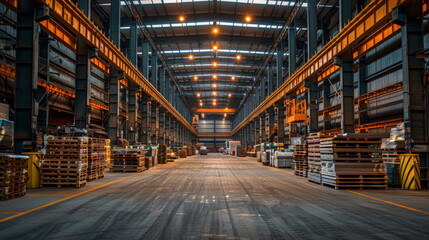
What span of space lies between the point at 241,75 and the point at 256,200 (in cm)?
3981

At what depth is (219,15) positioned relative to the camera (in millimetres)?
28078

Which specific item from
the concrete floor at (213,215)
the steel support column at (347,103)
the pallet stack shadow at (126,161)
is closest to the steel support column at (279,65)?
the steel support column at (347,103)

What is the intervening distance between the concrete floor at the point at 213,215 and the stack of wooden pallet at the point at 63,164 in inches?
44.6

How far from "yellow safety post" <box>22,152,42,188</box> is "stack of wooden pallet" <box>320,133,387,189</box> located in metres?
9.66

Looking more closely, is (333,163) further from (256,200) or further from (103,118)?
(103,118)

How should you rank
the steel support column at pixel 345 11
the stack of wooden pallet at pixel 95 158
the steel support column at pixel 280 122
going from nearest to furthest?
the stack of wooden pallet at pixel 95 158 → the steel support column at pixel 345 11 → the steel support column at pixel 280 122

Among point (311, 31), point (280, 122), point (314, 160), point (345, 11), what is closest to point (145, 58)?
point (280, 122)

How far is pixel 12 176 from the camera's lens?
7.83 meters

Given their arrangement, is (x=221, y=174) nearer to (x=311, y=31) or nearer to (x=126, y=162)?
(x=126, y=162)

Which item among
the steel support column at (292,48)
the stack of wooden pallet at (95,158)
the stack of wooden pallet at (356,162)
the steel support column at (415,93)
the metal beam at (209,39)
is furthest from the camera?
the metal beam at (209,39)

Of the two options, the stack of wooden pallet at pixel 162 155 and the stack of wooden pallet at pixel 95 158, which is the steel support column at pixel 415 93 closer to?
the stack of wooden pallet at pixel 95 158

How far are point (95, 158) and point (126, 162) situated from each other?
4368mm

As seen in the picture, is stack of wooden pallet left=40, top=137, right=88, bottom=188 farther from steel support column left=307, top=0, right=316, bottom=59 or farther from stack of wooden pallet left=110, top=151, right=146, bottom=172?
steel support column left=307, top=0, right=316, bottom=59

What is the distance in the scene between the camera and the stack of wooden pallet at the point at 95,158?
1210 cm
